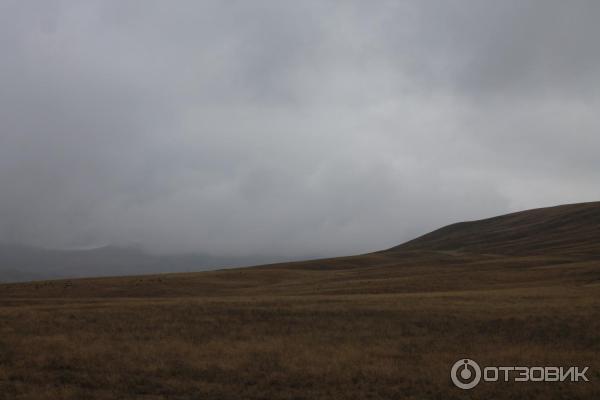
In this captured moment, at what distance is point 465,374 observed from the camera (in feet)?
54.5

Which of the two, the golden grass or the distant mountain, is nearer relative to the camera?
the golden grass

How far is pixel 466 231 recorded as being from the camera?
170 meters

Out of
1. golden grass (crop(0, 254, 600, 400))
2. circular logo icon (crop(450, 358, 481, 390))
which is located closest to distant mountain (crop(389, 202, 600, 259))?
golden grass (crop(0, 254, 600, 400))

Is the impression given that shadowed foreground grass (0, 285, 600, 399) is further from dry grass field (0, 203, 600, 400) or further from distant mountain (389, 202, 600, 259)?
distant mountain (389, 202, 600, 259)

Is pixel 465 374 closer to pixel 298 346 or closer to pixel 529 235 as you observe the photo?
pixel 298 346

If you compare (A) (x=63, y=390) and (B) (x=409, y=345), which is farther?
(B) (x=409, y=345)

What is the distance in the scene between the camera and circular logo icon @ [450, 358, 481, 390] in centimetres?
1583

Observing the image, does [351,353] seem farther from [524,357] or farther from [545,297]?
[545,297]

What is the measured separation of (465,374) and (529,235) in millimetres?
129803

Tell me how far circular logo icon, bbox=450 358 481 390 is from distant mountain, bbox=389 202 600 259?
66.1m

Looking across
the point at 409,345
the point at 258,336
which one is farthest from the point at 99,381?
the point at 409,345

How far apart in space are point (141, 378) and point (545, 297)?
26575 millimetres

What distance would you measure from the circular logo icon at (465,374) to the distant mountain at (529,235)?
217ft

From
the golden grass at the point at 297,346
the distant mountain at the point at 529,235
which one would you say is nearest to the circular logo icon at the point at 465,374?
the golden grass at the point at 297,346
